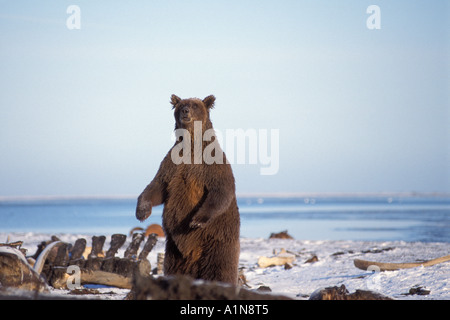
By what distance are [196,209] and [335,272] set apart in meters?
5.35

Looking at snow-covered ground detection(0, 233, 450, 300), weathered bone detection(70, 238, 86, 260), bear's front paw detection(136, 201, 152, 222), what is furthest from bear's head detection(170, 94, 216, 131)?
weathered bone detection(70, 238, 86, 260)

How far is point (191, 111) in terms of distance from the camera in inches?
260

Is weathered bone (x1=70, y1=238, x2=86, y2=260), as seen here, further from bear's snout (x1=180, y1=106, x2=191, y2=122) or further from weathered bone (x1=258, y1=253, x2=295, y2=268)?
bear's snout (x1=180, y1=106, x2=191, y2=122)

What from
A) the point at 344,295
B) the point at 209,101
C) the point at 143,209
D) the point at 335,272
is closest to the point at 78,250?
the point at 143,209

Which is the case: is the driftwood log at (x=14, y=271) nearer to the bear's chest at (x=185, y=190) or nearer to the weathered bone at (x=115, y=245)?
the bear's chest at (x=185, y=190)

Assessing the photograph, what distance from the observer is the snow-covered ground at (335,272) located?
813 cm

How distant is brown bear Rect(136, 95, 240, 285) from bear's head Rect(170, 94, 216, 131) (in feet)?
0.06

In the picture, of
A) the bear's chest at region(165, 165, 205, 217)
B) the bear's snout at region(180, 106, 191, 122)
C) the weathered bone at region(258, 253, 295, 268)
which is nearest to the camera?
the bear's chest at region(165, 165, 205, 217)

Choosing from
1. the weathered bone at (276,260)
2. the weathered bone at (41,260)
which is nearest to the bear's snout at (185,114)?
the weathered bone at (41,260)

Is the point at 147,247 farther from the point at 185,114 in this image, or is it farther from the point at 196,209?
the point at 185,114

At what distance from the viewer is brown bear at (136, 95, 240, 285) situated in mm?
6102

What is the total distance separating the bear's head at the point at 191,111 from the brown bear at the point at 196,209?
0.06ft
